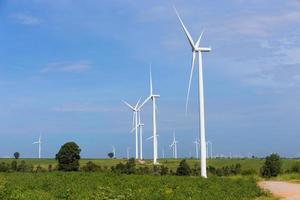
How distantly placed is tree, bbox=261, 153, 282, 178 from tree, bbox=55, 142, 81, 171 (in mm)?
26036

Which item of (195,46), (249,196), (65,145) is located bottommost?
(249,196)

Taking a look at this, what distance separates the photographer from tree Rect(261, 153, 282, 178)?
65.3 metres

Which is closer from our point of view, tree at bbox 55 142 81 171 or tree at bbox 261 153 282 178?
tree at bbox 261 153 282 178

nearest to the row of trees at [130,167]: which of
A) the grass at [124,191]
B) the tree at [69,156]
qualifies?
the tree at [69,156]

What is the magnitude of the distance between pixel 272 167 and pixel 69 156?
27987 millimetres

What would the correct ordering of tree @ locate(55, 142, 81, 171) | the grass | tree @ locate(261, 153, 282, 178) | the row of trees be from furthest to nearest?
1. tree @ locate(55, 142, 81, 171)
2. the row of trees
3. tree @ locate(261, 153, 282, 178)
4. the grass

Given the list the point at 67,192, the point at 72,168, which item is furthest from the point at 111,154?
the point at 67,192

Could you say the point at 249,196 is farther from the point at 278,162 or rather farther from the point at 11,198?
the point at 278,162

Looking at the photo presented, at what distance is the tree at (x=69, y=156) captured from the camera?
79375 millimetres

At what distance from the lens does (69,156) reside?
79500mm

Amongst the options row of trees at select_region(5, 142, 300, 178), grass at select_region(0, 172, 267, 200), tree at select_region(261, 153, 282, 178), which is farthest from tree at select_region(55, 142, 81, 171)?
grass at select_region(0, 172, 267, 200)

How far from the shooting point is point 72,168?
7931cm

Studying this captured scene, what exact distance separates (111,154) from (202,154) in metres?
106

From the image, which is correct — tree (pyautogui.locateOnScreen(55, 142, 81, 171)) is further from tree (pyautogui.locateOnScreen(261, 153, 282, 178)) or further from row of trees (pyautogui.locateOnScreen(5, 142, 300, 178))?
tree (pyautogui.locateOnScreen(261, 153, 282, 178))
